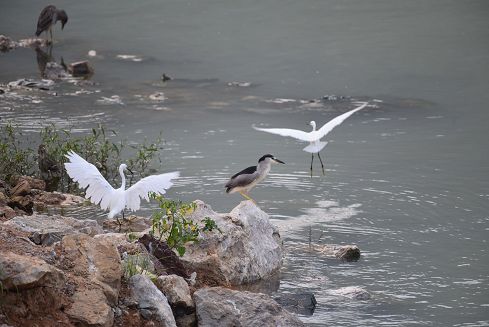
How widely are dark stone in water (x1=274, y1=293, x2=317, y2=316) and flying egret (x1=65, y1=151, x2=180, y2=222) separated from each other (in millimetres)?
1574

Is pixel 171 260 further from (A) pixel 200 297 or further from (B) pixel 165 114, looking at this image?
(B) pixel 165 114

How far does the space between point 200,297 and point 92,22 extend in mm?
18377

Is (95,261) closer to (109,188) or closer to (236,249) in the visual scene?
(109,188)

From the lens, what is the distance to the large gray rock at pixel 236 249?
31.1 feet

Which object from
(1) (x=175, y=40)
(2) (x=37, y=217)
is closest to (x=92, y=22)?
(1) (x=175, y=40)

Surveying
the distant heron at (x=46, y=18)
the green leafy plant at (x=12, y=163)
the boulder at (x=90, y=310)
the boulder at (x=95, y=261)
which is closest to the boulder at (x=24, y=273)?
the boulder at (x=90, y=310)

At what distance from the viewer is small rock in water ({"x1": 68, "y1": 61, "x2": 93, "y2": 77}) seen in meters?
20.3

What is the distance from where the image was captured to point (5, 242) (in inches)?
303

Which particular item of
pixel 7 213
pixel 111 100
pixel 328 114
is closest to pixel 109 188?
pixel 7 213

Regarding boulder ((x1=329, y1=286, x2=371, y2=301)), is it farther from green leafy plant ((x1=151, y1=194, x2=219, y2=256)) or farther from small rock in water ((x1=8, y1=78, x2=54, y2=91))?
small rock in water ((x1=8, y1=78, x2=54, y2=91))

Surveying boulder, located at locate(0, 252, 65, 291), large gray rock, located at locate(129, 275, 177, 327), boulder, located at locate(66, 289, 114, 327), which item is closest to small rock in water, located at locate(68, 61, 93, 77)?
large gray rock, located at locate(129, 275, 177, 327)

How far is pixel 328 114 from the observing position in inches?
683

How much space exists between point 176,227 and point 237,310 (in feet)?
4.71

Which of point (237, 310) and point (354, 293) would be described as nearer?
point (237, 310)
